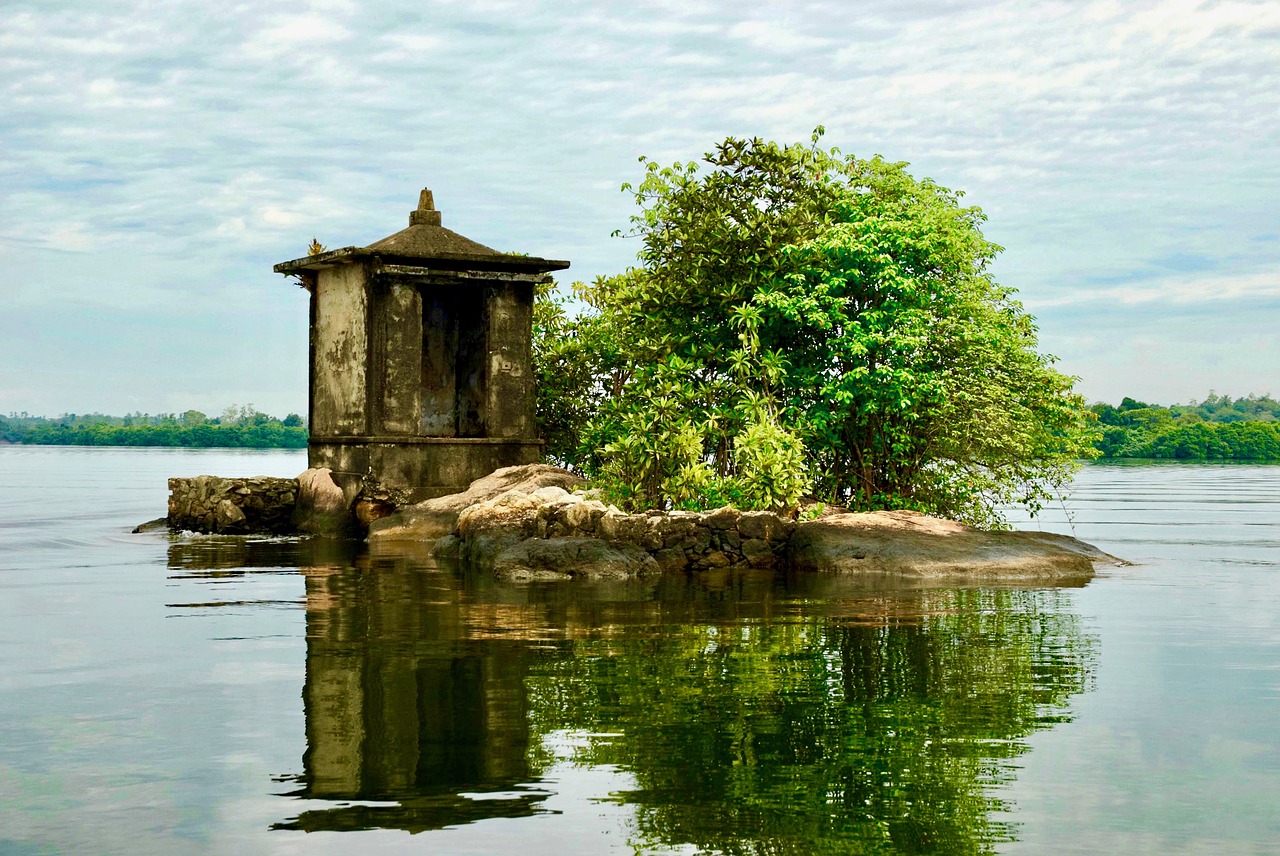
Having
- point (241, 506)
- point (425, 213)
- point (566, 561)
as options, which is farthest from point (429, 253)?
point (566, 561)

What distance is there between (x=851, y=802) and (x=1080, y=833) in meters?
0.85

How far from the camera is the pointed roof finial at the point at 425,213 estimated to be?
21031mm

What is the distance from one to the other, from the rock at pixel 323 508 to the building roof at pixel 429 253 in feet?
11.0

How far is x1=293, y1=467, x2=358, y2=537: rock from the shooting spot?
19891 mm

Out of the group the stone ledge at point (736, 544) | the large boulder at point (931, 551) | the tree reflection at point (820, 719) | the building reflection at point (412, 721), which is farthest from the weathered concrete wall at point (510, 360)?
the tree reflection at point (820, 719)

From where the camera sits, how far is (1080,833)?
4.74 meters

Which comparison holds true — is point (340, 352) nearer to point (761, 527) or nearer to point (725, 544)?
point (725, 544)

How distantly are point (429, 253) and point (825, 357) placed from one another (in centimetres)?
658

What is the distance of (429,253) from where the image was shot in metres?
19.9

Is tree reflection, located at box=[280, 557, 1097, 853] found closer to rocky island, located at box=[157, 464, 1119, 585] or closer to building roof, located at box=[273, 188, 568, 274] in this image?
rocky island, located at box=[157, 464, 1119, 585]

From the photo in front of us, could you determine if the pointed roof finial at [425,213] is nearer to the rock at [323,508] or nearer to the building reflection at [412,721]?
the rock at [323,508]

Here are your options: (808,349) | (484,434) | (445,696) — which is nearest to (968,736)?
(445,696)

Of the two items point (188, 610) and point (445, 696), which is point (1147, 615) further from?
point (188, 610)

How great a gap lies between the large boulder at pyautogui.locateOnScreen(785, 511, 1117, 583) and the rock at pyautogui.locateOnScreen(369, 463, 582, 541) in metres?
4.47
